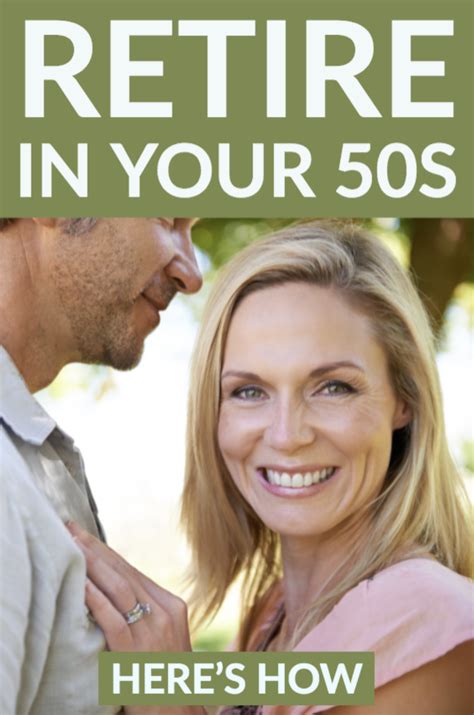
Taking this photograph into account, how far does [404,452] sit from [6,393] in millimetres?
883

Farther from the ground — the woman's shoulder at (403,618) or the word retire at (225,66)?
the word retire at (225,66)

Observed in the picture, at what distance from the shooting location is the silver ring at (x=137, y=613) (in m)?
1.91

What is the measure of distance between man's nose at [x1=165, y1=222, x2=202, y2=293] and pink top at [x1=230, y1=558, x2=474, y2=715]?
717 millimetres

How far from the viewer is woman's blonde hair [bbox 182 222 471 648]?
84.3 inches

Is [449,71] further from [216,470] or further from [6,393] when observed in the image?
[6,393]

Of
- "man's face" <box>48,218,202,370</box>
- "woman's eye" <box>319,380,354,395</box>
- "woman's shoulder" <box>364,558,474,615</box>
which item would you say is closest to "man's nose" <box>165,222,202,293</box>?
"man's face" <box>48,218,202,370</box>

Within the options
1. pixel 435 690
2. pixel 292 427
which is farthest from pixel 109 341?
pixel 435 690

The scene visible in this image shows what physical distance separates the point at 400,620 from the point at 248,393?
0.56 meters

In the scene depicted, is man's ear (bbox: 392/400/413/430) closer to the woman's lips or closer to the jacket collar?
the woman's lips

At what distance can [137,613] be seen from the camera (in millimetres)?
1918

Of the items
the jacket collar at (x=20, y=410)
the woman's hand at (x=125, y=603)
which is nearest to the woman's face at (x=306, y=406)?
the woman's hand at (x=125, y=603)

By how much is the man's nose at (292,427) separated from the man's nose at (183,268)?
0.33 meters

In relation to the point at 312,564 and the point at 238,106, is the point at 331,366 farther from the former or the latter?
the point at 238,106

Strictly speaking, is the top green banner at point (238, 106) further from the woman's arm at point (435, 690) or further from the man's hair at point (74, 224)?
the woman's arm at point (435, 690)
